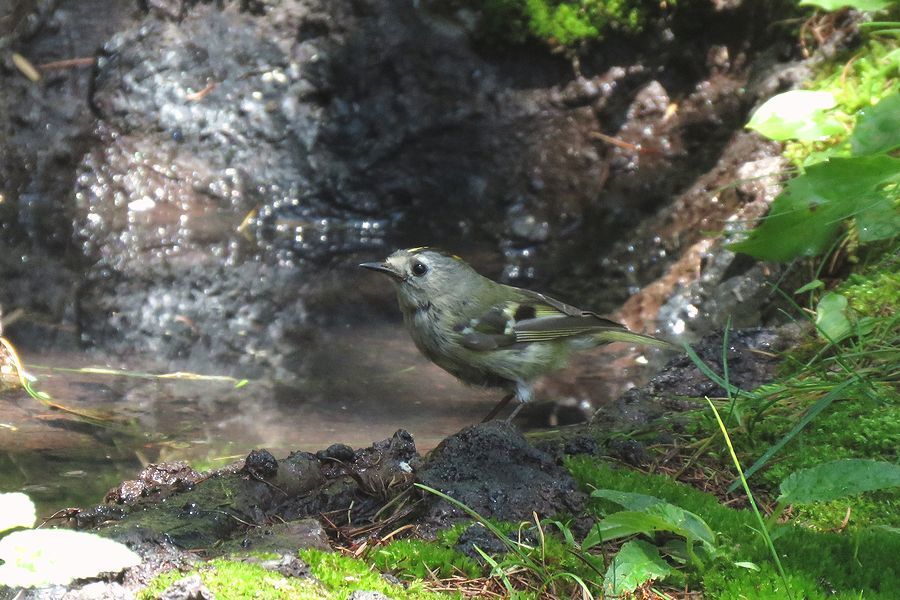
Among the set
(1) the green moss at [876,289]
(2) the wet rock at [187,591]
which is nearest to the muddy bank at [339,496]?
(2) the wet rock at [187,591]

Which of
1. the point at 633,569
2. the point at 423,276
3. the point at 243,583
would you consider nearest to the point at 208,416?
the point at 423,276

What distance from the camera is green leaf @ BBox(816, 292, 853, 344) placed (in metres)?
3.73

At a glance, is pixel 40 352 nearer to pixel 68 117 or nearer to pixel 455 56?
pixel 68 117

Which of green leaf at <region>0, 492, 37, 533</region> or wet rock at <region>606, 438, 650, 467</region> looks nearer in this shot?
green leaf at <region>0, 492, 37, 533</region>

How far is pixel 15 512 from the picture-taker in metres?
1.77

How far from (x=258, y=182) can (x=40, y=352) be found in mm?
3052

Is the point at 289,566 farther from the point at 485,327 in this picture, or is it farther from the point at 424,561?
the point at 485,327

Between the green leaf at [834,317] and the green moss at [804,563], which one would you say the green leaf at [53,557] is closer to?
the green moss at [804,563]

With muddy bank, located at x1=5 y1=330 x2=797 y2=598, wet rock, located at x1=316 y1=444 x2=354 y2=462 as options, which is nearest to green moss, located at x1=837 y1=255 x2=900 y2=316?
muddy bank, located at x1=5 y1=330 x2=797 y2=598

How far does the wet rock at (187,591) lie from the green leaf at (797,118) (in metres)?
3.44

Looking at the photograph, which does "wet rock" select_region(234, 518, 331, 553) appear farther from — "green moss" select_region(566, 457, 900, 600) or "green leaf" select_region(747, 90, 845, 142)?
"green leaf" select_region(747, 90, 845, 142)

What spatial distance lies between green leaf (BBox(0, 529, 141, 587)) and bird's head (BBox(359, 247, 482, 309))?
8.57ft

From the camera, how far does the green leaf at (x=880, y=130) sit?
380 cm

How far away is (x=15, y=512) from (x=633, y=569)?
132cm
